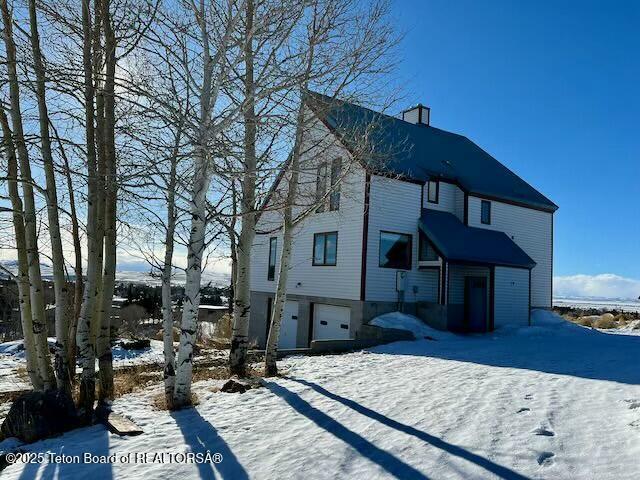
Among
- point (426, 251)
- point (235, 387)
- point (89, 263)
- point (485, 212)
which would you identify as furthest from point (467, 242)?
point (89, 263)

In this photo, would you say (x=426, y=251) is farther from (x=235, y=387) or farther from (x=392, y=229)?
(x=235, y=387)

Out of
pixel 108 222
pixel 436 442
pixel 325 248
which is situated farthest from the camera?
pixel 325 248

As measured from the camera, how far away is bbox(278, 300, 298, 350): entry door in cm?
2127

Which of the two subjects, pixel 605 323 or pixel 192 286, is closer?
pixel 192 286

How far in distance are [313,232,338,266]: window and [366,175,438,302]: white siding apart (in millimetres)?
1919

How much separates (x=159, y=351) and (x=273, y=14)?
40.2 feet

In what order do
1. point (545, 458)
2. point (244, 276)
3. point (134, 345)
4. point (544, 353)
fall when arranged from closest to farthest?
point (545, 458) → point (244, 276) → point (544, 353) → point (134, 345)

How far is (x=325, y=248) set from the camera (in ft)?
65.2

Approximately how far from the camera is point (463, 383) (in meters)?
8.28

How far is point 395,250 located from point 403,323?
301 cm

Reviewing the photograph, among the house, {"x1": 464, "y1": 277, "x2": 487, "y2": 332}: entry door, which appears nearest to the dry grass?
the house

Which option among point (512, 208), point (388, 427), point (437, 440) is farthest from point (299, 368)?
point (512, 208)

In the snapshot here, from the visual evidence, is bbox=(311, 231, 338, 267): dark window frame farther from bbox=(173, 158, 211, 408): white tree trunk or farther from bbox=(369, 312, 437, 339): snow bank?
bbox=(173, 158, 211, 408): white tree trunk

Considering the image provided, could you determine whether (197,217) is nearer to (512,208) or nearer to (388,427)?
(388,427)
